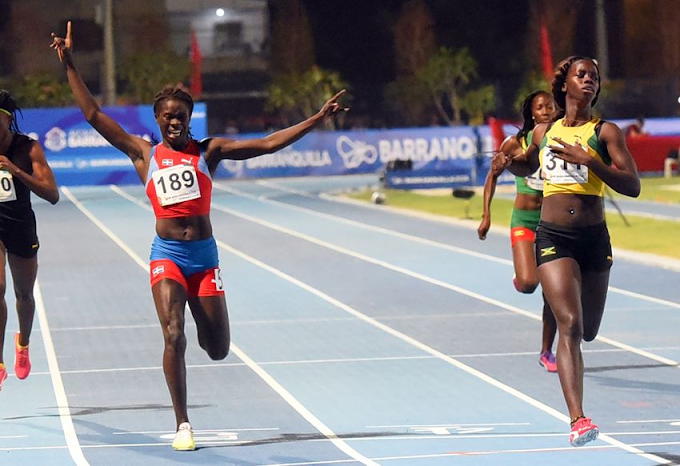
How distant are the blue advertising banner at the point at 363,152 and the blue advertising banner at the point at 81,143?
289 centimetres

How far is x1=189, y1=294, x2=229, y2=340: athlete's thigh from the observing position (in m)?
8.69

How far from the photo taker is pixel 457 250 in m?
22.6

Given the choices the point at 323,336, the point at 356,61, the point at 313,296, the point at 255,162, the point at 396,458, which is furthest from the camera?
Result: the point at 356,61

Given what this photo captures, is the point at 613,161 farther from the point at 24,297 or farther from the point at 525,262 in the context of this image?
the point at 24,297

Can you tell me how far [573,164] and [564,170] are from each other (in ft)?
0.22

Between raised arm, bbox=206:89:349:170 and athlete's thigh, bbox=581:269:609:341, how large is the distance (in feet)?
5.58

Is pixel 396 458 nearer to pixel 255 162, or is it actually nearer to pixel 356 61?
pixel 255 162

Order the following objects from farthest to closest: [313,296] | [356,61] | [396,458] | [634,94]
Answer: [356,61] → [634,94] → [313,296] → [396,458]

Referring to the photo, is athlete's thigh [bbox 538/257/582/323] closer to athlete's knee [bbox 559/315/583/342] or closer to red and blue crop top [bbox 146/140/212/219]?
athlete's knee [bbox 559/315/583/342]

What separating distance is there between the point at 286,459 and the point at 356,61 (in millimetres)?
62622

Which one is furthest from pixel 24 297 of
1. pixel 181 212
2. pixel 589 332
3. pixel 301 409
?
pixel 589 332

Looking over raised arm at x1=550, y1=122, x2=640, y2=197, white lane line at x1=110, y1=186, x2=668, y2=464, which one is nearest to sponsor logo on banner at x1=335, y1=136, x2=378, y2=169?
white lane line at x1=110, y1=186, x2=668, y2=464

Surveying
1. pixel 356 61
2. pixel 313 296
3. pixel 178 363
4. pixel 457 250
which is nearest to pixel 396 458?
pixel 178 363

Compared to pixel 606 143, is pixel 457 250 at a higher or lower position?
lower
